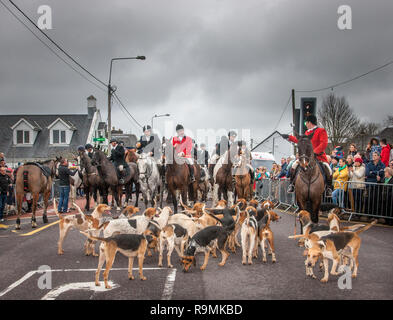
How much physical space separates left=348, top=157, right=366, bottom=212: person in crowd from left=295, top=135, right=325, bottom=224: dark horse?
465cm

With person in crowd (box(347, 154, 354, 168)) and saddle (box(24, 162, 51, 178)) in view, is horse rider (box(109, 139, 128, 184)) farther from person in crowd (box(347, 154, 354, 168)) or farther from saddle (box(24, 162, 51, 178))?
person in crowd (box(347, 154, 354, 168))

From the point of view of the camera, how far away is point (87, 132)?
4191 cm

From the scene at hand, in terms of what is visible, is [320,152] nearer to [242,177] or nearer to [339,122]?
[242,177]

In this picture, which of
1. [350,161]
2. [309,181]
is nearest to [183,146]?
[309,181]

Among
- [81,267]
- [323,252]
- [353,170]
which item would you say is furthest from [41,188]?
[353,170]

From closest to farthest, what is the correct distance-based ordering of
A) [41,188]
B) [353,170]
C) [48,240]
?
[48,240] < [41,188] < [353,170]

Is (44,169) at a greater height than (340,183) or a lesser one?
greater

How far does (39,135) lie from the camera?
Answer: 134ft

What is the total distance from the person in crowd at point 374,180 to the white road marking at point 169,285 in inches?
355

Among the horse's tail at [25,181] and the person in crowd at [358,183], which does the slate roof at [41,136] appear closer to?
the horse's tail at [25,181]

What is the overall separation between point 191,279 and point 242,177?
306 inches

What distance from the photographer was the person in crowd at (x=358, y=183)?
42.2 feet

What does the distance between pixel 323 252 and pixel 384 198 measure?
8028 millimetres
